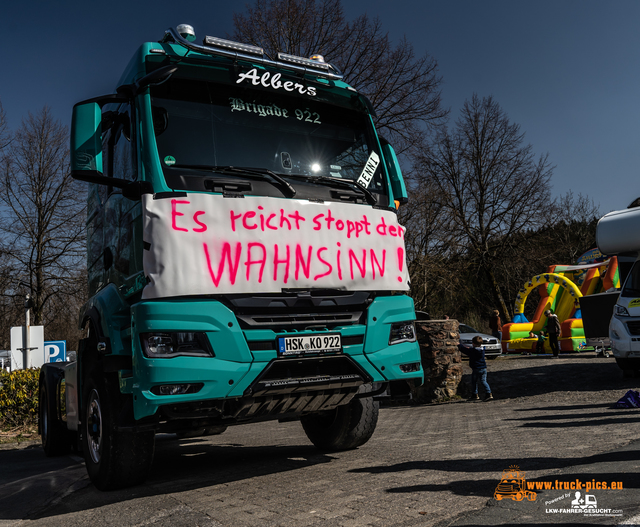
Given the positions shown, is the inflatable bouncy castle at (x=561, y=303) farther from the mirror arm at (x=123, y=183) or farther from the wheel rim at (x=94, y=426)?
the mirror arm at (x=123, y=183)

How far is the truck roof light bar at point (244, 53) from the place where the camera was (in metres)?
5.10

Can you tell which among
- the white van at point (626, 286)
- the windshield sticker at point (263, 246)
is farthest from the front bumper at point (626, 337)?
the windshield sticker at point (263, 246)

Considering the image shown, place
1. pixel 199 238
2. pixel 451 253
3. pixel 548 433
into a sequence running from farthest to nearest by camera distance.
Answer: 1. pixel 451 253
2. pixel 548 433
3. pixel 199 238

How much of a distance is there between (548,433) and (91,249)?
17.9ft

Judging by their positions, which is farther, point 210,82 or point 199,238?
point 210,82

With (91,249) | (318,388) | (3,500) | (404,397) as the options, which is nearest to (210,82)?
(91,249)

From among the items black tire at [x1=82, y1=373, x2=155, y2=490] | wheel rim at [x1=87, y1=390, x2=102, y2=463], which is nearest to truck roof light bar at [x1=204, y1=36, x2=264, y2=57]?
black tire at [x1=82, y1=373, x2=155, y2=490]

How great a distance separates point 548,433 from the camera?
677 centimetres

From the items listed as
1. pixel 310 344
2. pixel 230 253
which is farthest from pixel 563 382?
pixel 230 253

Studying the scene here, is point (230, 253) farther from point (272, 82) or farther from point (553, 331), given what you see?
point (553, 331)

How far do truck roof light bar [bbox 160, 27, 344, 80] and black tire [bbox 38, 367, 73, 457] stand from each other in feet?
15.8

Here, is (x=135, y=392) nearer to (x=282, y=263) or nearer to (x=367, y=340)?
(x=282, y=263)

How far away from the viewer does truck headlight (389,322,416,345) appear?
512 centimetres

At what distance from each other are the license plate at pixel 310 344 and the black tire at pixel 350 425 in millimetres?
1427
